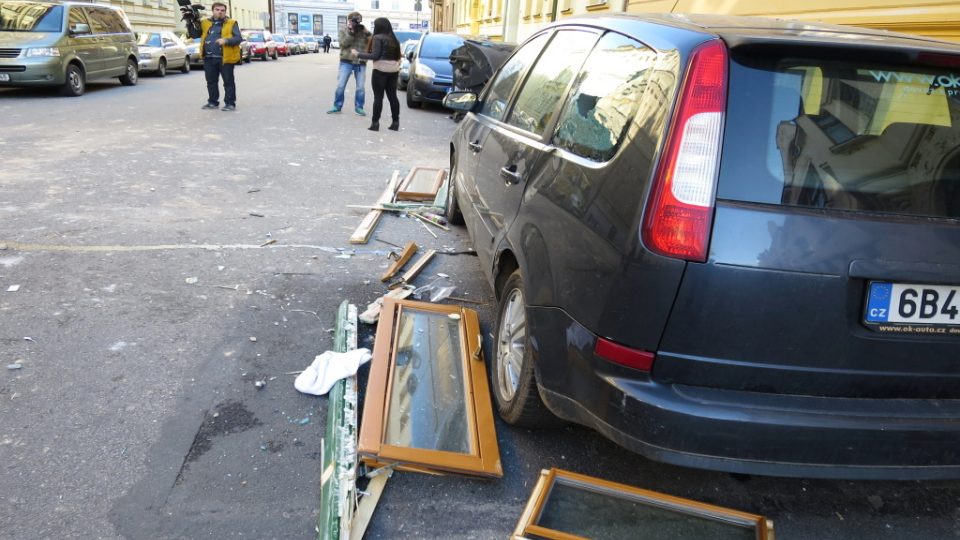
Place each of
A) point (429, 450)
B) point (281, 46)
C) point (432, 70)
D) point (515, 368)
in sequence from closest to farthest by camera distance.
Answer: point (429, 450) → point (515, 368) → point (432, 70) → point (281, 46)

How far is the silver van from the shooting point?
1388 centimetres

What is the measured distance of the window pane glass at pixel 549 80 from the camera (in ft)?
→ 10.5

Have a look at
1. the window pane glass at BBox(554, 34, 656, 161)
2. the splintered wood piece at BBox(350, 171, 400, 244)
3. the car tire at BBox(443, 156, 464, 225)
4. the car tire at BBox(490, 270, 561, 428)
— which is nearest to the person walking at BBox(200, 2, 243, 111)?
the splintered wood piece at BBox(350, 171, 400, 244)

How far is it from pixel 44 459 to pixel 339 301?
200cm

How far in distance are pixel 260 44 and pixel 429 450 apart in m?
37.9

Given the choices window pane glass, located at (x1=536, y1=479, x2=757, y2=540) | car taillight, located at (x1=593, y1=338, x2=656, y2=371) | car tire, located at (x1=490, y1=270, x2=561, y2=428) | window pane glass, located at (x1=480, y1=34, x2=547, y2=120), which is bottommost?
window pane glass, located at (x1=536, y1=479, x2=757, y2=540)

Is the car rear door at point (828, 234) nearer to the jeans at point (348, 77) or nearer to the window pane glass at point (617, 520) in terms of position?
the window pane glass at point (617, 520)

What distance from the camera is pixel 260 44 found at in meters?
36.6

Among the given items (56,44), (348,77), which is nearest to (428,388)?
(348,77)

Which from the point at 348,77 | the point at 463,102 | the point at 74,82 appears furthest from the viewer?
the point at 74,82

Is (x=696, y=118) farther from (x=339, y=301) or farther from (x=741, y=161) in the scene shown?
(x=339, y=301)

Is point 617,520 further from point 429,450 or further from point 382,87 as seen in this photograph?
point 382,87

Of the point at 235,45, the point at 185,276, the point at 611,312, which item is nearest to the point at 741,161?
the point at 611,312

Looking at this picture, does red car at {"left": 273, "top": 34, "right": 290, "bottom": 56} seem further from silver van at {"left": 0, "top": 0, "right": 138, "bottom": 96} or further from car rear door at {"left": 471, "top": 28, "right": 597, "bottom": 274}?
car rear door at {"left": 471, "top": 28, "right": 597, "bottom": 274}
